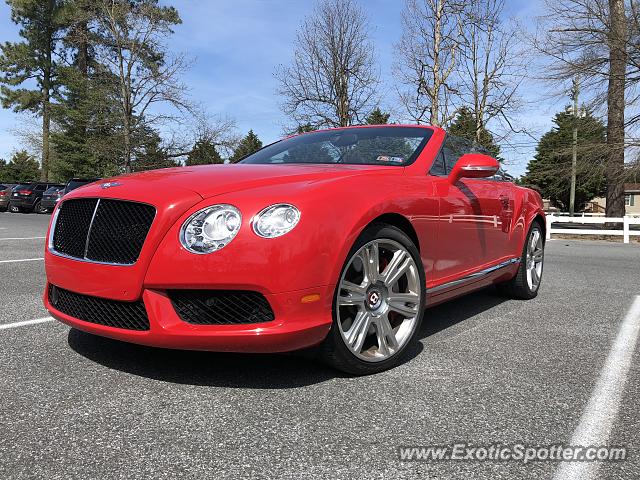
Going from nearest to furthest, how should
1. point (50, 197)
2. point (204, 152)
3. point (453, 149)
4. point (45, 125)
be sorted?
Answer: 1. point (453, 149)
2. point (50, 197)
3. point (204, 152)
4. point (45, 125)

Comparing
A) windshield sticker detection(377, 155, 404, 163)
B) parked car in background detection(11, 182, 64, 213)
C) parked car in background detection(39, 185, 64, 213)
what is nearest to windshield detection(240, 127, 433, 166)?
windshield sticker detection(377, 155, 404, 163)

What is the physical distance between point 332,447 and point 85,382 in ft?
4.27

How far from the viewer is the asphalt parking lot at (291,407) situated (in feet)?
5.96

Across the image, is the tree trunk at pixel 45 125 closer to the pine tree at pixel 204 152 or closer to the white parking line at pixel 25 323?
the pine tree at pixel 204 152

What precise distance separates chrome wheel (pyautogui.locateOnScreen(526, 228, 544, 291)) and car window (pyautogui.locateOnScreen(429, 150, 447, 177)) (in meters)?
1.83

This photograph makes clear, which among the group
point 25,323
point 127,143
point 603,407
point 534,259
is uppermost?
point 127,143

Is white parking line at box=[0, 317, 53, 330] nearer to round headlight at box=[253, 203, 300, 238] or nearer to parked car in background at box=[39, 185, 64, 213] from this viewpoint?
round headlight at box=[253, 203, 300, 238]

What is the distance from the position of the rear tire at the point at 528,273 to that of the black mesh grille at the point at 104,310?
3.57 metres

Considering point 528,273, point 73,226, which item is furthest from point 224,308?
point 528,273

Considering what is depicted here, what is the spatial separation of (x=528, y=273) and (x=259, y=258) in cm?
348

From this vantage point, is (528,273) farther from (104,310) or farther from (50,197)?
(50,197)

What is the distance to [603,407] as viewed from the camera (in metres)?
2.37

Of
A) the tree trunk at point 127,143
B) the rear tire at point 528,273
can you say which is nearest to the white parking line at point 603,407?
the rear tire at point 528,273

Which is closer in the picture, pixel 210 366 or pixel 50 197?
pixel 210 366
